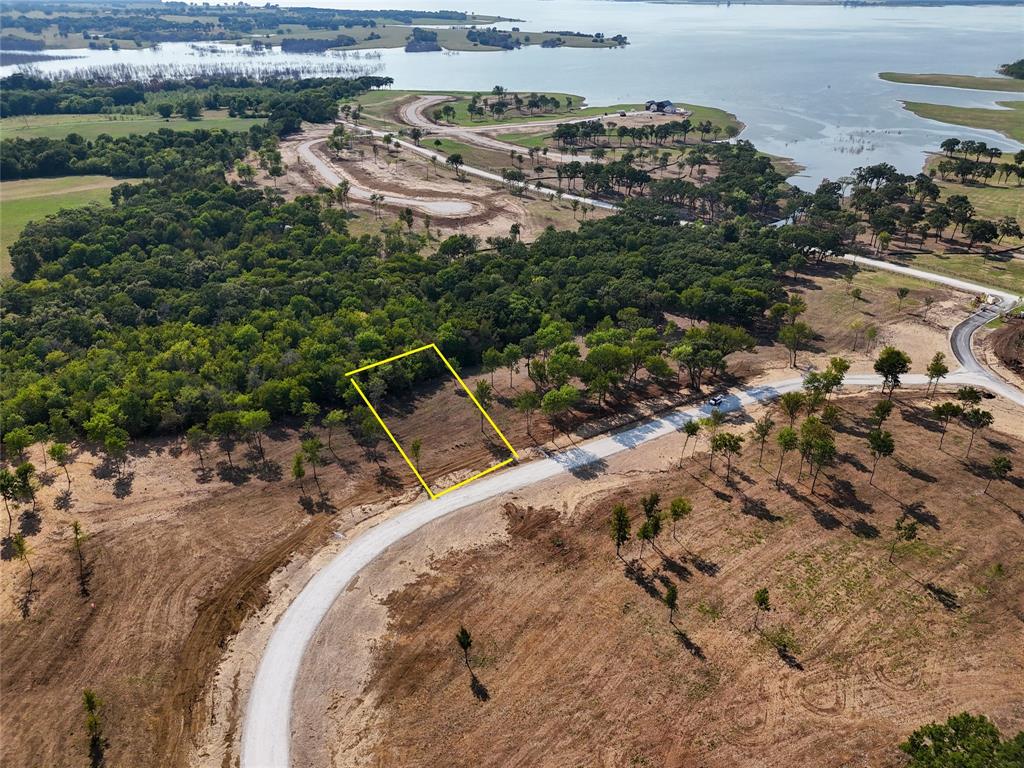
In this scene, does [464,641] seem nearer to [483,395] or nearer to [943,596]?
[483,395]

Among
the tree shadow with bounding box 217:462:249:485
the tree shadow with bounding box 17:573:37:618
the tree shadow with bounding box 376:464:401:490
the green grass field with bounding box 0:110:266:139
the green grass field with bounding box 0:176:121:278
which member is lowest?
the tree shadow with bounding box 376:464:401:490

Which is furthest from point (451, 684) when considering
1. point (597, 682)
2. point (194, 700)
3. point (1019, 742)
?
point (1019, 742)

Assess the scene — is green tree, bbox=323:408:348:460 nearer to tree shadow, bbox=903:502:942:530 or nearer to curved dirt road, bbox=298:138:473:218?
tree shadow, bbox=903:502:942:530

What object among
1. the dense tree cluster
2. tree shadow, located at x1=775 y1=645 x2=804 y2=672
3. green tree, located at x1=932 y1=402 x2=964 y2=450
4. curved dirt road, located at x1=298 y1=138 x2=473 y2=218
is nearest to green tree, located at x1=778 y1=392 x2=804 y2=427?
green tree, located at x1=932 y1=402 x2=964 y2=450

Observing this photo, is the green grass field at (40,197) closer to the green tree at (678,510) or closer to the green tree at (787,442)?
the green tree at (678,510)

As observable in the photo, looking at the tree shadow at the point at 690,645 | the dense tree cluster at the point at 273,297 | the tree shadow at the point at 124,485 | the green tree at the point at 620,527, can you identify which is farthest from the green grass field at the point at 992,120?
the tree shadow at the point at 124,485

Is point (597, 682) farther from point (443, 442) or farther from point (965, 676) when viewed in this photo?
point (443, 442)
